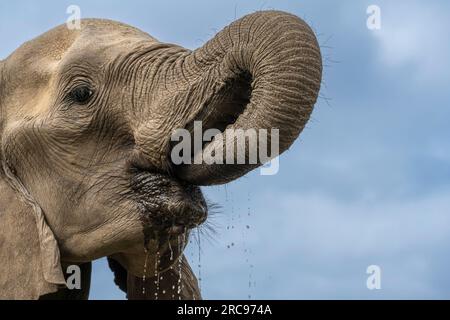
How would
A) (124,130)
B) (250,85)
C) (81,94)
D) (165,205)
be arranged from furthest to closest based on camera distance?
(81,94), (124,130), (165,205), (250,85)

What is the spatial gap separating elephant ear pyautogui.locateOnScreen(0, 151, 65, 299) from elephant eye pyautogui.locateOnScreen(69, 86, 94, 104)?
532 millimetres

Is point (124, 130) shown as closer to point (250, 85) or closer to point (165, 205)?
point (165, 205)

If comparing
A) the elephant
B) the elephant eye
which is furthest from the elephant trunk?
the elephant eye

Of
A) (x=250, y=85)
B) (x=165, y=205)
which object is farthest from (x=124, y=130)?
(x=250, y=85)

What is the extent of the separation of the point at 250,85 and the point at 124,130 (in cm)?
71

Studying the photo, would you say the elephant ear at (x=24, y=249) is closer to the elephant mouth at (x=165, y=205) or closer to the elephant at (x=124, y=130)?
the elephant at (x=124, y=130)

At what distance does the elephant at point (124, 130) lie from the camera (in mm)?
5605

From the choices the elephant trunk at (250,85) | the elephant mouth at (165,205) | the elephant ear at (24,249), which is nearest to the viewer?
the elephant trunk at (250,85)

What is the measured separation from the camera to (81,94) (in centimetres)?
626

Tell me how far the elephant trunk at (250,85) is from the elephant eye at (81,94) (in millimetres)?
528

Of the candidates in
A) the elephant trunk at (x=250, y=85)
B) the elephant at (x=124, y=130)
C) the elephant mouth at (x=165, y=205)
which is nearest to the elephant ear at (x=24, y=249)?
the elephant at (x=124, y=130)

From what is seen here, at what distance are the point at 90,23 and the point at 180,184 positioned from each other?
3.74ft

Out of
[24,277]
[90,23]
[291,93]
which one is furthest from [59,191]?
[291,93]
